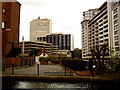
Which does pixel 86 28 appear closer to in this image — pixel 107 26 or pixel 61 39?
pixel 107 26

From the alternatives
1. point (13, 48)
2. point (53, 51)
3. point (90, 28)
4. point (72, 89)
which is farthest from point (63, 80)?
point (53, 51)

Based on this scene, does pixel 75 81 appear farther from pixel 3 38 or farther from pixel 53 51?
pixel 53 51

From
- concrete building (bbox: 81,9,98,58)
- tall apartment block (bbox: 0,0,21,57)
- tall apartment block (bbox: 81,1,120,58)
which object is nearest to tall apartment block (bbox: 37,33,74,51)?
concrete building (bbox: 81,9,98,58)

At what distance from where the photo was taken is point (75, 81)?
12.5 meters

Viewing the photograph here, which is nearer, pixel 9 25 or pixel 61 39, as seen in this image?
pixel 9 25

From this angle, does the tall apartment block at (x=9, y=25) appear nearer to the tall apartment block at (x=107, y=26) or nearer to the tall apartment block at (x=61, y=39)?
the tall apartment block at (x=107, y=26)

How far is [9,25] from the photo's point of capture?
3116 cm

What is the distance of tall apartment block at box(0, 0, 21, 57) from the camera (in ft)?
95.9

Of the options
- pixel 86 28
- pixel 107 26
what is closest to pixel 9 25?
pixel 107 26

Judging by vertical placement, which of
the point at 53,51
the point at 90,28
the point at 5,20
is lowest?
the point at 53,51

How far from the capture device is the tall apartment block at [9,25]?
95.9 feet

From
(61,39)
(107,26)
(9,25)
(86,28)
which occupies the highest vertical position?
(86,28)

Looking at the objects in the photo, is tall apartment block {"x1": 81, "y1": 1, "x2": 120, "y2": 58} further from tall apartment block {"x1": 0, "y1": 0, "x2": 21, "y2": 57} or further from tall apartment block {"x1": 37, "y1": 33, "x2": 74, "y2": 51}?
tall apartment block {"x1": 37, "y1": 33, "x2": 74, "y2": 51}

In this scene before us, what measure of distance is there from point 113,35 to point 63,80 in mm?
67792
